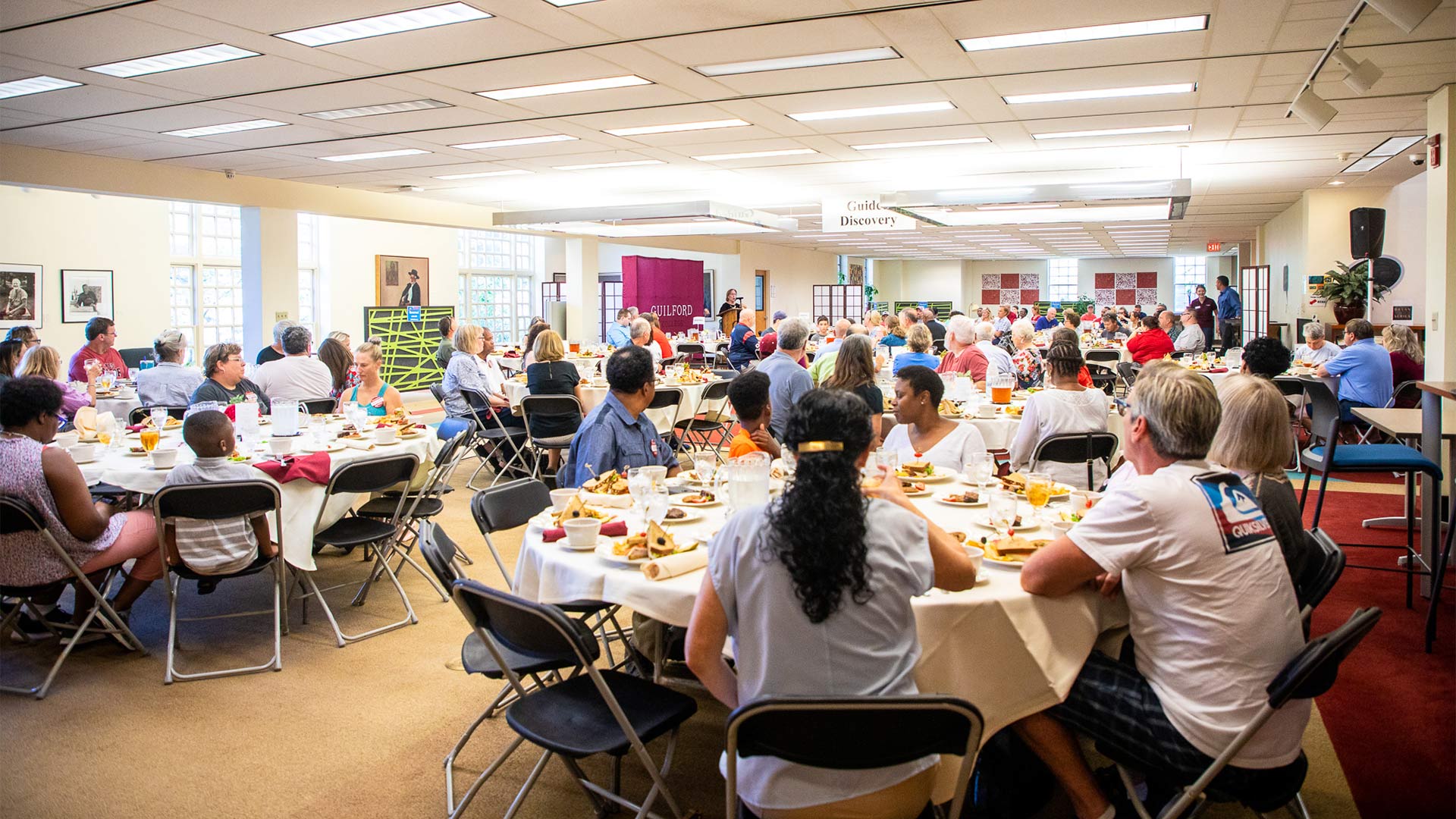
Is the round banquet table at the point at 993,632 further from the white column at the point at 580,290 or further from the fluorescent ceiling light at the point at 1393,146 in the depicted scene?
the white column at the point at 580,290

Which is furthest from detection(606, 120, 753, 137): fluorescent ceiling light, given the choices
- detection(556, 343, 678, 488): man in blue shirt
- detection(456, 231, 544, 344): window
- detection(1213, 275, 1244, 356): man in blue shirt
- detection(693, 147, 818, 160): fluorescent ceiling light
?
detection(1213, 275, 1244, 356): man in blue shirt

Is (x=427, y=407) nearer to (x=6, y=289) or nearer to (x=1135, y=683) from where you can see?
(x=6, y=289)

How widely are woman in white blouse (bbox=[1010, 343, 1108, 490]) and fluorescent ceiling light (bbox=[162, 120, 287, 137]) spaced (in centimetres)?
625

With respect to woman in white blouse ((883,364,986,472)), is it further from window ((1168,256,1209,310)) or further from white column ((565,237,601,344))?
window ((1168,256,1209,310))

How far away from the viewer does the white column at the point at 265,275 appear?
1142cm

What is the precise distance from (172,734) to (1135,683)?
3352 millimetres

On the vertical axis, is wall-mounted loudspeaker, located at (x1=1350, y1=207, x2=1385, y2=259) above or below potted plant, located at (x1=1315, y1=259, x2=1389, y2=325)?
above

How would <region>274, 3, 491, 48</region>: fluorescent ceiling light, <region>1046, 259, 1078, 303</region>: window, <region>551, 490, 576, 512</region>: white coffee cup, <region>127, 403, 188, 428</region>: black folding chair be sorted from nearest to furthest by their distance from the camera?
<region>551, 490, 576, 512</region>: white coffee cup < <region>274, 3, 491, 48</region>: fluorescent ceiling light < <region>127, 403, 188, 428</region>: black folding chair < <region>1046, 259, 1078, 303</region>: window

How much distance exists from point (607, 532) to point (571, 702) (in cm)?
55

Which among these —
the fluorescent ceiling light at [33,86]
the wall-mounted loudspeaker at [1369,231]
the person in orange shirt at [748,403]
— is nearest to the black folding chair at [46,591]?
the person in orange shirt at [748,403]

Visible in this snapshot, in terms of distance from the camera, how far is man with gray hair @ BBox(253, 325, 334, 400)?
22.2 ft

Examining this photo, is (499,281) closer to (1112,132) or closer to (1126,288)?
(1112,132)

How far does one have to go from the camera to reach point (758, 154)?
922 centimetres

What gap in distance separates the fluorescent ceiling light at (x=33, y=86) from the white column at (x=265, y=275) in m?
4.94
